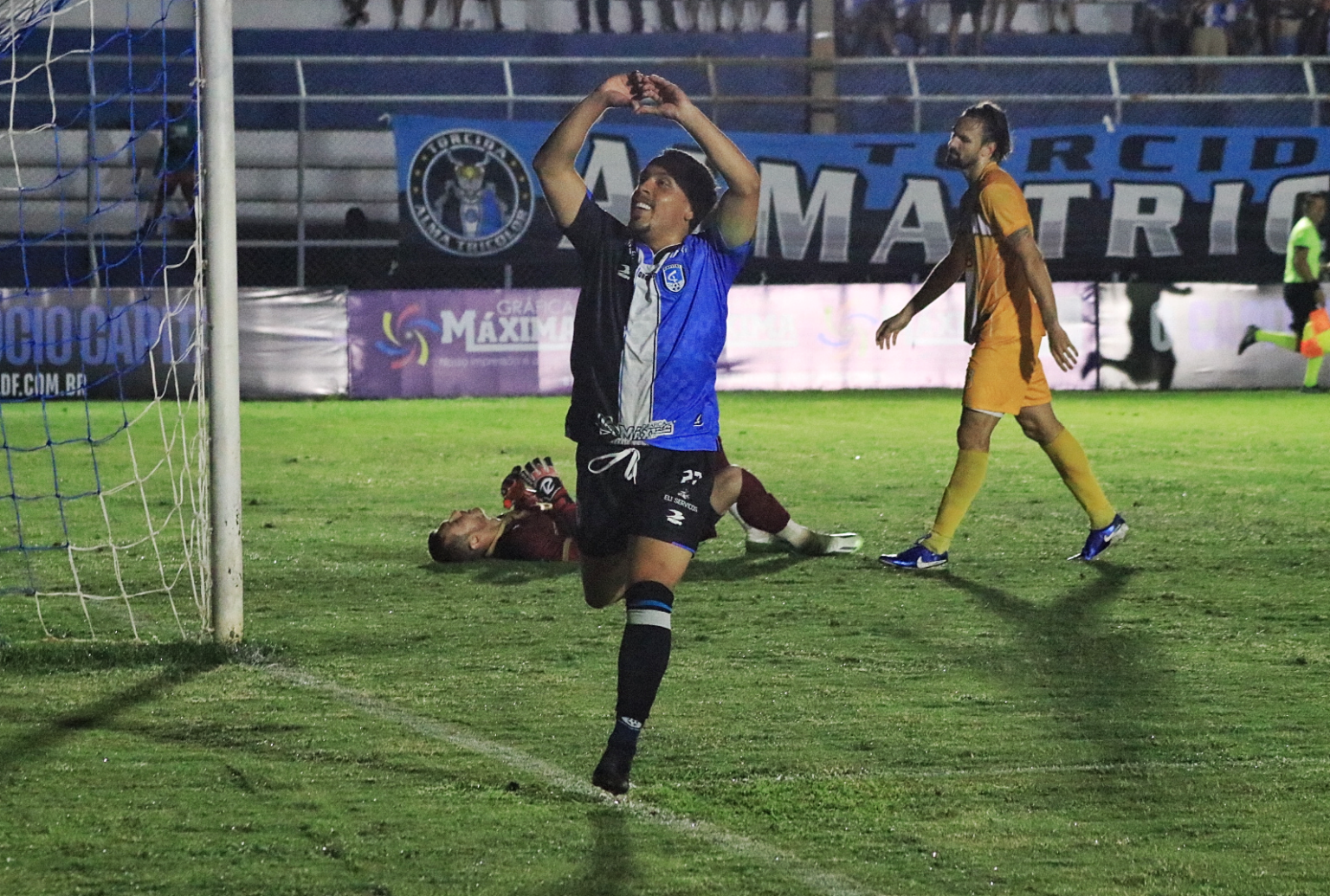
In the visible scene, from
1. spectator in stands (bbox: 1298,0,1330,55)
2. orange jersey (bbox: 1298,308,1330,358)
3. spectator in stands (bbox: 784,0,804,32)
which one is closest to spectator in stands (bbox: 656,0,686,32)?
spectator in stands (bbox: 784,0,804,32)

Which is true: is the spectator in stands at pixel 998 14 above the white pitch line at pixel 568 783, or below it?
above

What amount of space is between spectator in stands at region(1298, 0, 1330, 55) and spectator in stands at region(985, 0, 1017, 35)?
387 cm

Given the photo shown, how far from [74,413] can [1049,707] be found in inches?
562

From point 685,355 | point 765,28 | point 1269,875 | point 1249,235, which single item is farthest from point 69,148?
point 1269,875

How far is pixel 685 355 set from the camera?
476 cm

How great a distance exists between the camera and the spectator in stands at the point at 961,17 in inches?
936

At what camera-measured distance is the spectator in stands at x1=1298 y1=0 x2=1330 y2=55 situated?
23781 mm

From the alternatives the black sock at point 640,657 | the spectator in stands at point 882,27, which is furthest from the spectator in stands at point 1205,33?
the black sock at point 640,657

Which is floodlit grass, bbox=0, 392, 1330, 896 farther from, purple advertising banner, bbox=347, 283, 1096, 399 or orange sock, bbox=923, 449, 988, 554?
purple advertising banner, bbox=347, 283, 1096, 399

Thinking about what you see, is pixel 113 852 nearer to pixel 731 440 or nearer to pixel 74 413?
pixel 731 440

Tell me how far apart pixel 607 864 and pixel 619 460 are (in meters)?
1.24

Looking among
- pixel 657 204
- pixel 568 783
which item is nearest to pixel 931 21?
pixel 657 204

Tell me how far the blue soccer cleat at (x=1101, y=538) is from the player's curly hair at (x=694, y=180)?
412 centimetres

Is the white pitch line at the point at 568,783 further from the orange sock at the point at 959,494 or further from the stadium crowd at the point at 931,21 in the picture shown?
the stadium crowd at the point at 931,21
